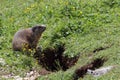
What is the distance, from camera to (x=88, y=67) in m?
7.89

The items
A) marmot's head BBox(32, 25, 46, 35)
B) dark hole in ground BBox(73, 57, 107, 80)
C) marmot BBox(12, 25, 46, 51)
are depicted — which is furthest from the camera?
marmot's head BBox(32, 25, 46, 35)

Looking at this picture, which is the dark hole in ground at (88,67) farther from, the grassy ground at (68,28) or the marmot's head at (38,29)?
the marmot's head at (38,29)

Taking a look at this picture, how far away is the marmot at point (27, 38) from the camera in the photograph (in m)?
9.71

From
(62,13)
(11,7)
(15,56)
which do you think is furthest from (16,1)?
(15,56)

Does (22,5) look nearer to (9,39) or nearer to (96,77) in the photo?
(9,39)

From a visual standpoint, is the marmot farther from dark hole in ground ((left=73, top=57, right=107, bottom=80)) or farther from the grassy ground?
dark hole in ground ((left=73, top=57, right=107, bottom=80))

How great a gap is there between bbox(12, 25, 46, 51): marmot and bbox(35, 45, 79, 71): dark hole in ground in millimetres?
376

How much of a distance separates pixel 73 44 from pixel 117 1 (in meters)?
2.82

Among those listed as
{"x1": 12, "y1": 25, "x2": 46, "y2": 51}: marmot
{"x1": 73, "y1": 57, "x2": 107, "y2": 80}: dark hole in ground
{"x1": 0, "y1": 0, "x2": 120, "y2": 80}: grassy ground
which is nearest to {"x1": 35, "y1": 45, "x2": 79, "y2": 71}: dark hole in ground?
{"x1": 0, "y1": 0, "x2": 120, "y2": 80}: grassy ground

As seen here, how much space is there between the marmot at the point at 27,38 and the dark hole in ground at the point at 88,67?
7.45 feet

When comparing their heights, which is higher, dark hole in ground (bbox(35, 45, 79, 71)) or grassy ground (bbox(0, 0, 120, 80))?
grassy ground (bbox(0, 0, 120, 80))

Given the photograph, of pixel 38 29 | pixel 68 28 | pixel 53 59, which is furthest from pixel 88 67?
pixel 38 29

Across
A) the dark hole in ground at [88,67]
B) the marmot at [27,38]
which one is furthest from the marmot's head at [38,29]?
the dark hole in ground at [88,67]

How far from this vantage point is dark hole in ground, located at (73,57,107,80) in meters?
7.64
